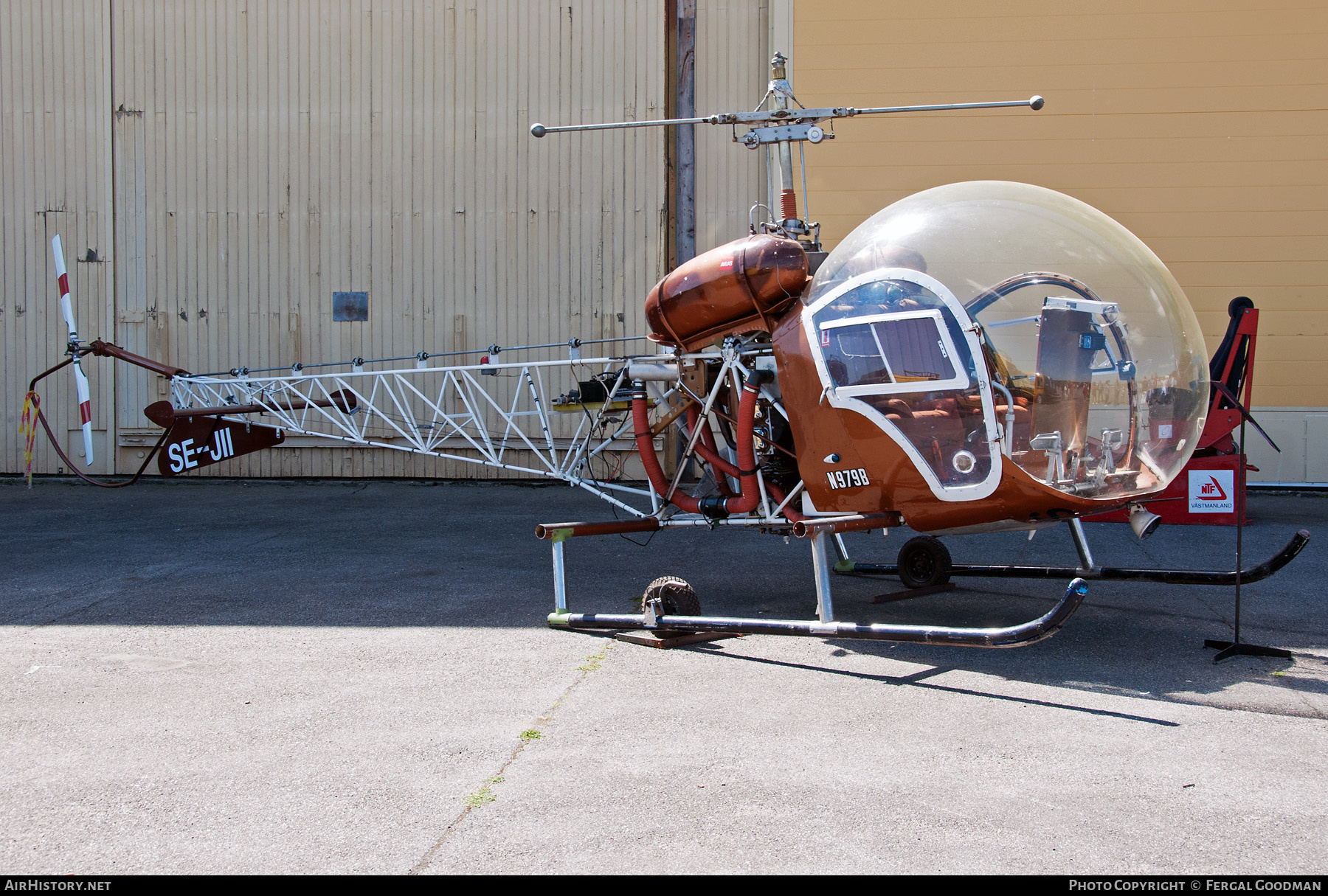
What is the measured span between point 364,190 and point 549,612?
28.7 ft

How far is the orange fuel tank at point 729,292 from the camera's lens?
523cm

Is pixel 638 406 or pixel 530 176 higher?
pixel 530 176

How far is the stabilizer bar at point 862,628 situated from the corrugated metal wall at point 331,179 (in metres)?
7.84

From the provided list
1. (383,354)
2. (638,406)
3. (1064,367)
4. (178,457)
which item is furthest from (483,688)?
(383,354)

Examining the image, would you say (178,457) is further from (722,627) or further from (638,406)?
(722,627)

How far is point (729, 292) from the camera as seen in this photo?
5.38 m

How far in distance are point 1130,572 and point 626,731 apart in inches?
126

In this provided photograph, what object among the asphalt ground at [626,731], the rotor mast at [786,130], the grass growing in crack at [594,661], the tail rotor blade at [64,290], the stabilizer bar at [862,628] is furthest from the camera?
the tail rotor blade at [64,290]

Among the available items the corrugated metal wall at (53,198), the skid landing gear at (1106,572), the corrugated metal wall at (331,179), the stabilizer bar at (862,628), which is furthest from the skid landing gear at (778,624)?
the corrugated metal wall at (53,198)

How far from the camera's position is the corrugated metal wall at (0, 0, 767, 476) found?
12711 millimetres

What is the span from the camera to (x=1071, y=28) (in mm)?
11781

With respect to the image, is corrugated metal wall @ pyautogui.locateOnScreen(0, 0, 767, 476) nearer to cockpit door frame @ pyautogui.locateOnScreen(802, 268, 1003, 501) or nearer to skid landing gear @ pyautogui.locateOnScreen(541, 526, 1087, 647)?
skid landing gear @ pyautogui.locateOnScreen(541, 526, 1087, 647)

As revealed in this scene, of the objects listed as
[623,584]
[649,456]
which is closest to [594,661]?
[649,456]

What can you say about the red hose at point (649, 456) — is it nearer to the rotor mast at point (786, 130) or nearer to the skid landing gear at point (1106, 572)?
the rotor mast at point (786, 130)
